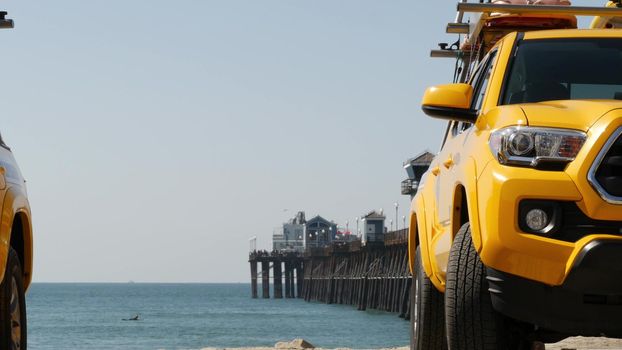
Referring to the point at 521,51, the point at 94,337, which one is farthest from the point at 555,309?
the point at 94,337

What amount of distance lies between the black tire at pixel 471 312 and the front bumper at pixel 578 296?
0.49ft

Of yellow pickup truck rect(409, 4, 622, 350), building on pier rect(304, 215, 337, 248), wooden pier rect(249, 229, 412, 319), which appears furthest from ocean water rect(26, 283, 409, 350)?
yellow pickup truck rect(409, 4, 622, 350)

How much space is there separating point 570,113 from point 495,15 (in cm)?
326

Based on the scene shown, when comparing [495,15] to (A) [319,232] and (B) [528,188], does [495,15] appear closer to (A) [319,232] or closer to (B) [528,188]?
(B) [528,188]

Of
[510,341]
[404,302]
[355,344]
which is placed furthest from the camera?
[404,302]

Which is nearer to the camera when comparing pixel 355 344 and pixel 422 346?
pixel 422 346

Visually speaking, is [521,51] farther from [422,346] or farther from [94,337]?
[94,337]

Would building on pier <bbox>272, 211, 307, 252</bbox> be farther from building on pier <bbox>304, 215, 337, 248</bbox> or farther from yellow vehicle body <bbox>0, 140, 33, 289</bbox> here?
yellow vehicle body <bbox>0, 140, 33, 289</bbox>

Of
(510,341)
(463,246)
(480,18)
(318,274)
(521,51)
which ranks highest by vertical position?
(318,274)

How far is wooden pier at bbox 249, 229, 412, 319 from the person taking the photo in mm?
92875

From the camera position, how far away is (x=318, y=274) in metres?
138

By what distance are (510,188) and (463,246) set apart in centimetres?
55

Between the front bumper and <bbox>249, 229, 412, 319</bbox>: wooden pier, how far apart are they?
65988 mm

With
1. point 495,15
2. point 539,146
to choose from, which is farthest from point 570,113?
point 495,15
